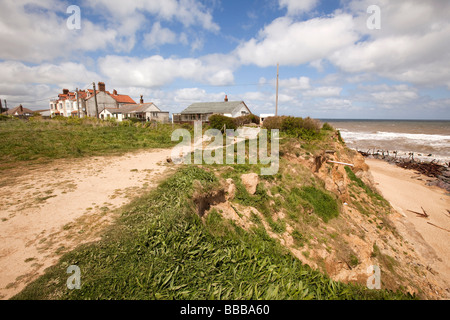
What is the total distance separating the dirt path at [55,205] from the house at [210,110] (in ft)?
106

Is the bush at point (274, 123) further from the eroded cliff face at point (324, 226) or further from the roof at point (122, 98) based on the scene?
the roof at point (122, 98)

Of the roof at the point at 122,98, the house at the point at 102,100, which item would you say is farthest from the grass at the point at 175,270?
the roof at the point at 122,98

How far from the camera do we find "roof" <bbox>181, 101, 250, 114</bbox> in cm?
4222

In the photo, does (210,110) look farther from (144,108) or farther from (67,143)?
(67,143)

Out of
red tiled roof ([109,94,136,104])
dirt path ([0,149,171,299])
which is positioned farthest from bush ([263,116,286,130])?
red tiled roof ([109,94,136,104])

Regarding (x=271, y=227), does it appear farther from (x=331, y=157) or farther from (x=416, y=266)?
(x=331, y=157)

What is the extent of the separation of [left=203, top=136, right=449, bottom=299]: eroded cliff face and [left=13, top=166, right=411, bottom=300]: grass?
7.37 feet

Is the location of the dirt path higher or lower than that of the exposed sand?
higher

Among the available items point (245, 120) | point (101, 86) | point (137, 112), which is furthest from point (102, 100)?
point (245, 120)

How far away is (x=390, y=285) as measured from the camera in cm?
857

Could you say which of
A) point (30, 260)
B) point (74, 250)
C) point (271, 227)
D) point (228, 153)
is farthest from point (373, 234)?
point (30, 260)

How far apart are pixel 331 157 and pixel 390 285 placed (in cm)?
986

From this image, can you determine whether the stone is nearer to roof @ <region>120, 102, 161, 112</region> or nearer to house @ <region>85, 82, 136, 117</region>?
roof @ <region>120, 102, 161, 112</region>

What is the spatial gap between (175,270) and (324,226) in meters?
8.89
